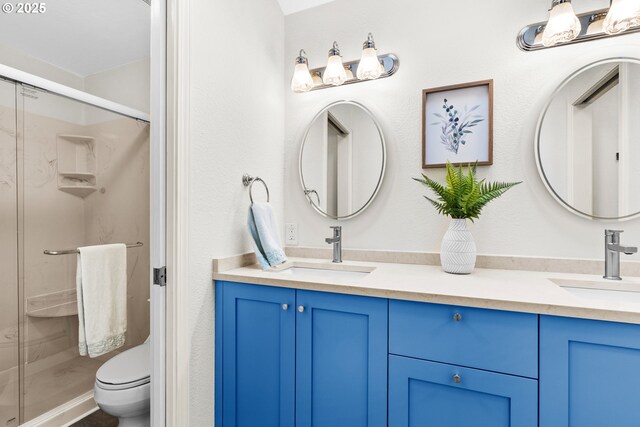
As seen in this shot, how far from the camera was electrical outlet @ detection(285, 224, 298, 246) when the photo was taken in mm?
1827

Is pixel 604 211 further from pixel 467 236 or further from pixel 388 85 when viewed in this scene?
pixel 388 85

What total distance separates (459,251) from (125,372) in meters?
1.60

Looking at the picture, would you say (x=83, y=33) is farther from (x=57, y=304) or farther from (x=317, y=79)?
(x=57, y=304)

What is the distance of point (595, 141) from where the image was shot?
1.29m

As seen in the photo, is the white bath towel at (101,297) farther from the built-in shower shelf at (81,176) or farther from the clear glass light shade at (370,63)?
the clear glass light shade at (370,63)

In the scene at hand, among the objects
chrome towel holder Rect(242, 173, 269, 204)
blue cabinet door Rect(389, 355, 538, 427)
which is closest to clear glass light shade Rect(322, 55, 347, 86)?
chrome towel holder Rect(242, 173, 269, 204)

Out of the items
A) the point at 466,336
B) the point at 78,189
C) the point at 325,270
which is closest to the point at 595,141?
the point at 466,336

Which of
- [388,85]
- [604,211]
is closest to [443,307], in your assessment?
[604,211]

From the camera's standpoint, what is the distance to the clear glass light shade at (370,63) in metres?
1.55

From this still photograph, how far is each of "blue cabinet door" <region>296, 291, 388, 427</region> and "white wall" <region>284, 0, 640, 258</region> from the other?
2.04 ft

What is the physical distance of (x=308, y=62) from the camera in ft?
5.95

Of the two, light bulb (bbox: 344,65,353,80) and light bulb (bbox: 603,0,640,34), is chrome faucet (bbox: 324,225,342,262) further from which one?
light bulb (bbox: 603,0,640,34)

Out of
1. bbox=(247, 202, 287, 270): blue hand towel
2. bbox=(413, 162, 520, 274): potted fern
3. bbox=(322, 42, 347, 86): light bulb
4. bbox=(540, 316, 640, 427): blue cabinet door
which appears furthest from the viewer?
bbox=(322, 42, 347, 86): light bulb

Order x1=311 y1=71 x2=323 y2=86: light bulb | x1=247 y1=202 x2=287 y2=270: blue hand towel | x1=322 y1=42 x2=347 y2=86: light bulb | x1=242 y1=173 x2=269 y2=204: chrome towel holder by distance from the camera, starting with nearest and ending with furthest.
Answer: x1=247 y1=202 x2=287 y2=270: blue hand towel
x1=242 y1=173 x2=269 y2=204: chrome towel holder
x1=322 y1=42 x2=347 y2=86: light bulb
x1=311 y1=71 x2=323 y2=86: light bulb
